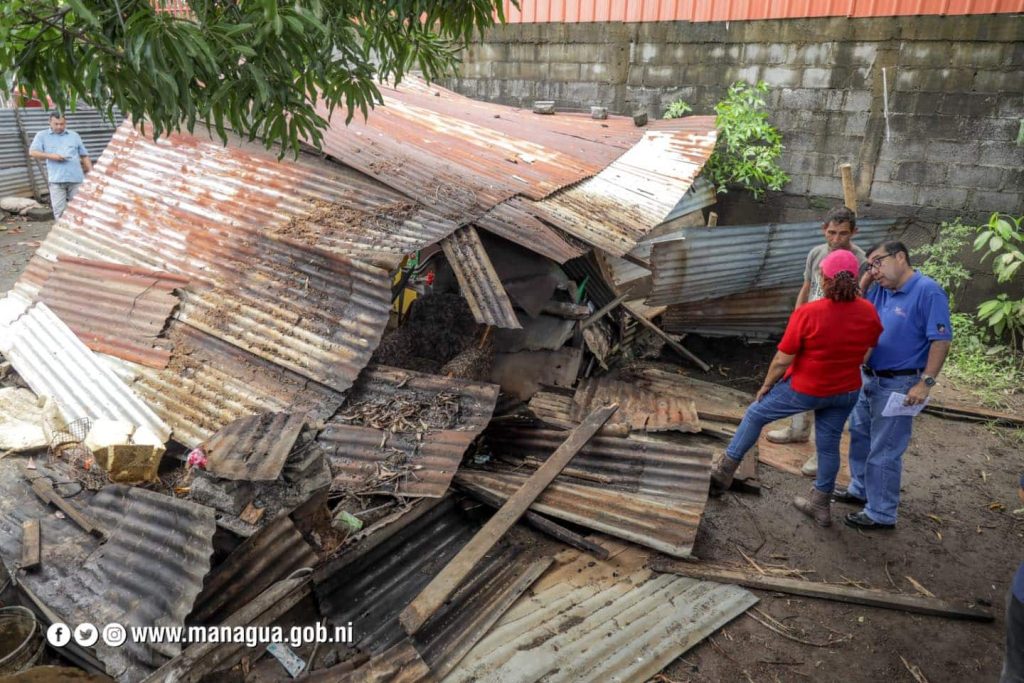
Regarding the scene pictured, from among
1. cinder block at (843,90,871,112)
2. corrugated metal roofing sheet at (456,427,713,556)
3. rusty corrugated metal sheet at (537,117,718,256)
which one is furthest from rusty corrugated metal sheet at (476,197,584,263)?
cinder block at (843,90,871,112)

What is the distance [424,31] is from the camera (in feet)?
12.6

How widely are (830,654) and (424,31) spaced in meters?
4.16

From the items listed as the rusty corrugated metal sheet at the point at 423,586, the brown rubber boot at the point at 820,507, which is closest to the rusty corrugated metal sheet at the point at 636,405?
the brown rubber boot at the point at 820,507

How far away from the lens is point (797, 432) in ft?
18.1

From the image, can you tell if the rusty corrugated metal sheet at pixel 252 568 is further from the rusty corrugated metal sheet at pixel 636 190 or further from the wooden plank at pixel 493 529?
the rusty corrugated metal sheet at pixel 636 190

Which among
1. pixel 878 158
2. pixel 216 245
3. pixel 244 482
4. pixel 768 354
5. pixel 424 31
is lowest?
pixel 768 354

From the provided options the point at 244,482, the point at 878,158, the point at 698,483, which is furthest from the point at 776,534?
the point at 878,158

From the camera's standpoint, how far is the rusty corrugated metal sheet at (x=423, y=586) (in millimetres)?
3066

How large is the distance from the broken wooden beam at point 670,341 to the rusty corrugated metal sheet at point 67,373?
4457 mm

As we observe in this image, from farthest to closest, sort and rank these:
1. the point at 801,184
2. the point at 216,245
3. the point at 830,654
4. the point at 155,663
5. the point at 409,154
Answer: the point at 801,184 → the point at 409,154 → the point at 216,245 → the point at 830,654 → the point at 155,663

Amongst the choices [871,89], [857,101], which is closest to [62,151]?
[857,101]

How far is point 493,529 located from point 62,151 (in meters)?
8.54

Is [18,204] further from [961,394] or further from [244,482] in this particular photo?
[961,394]

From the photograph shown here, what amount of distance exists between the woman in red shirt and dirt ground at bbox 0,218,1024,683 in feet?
1.16
